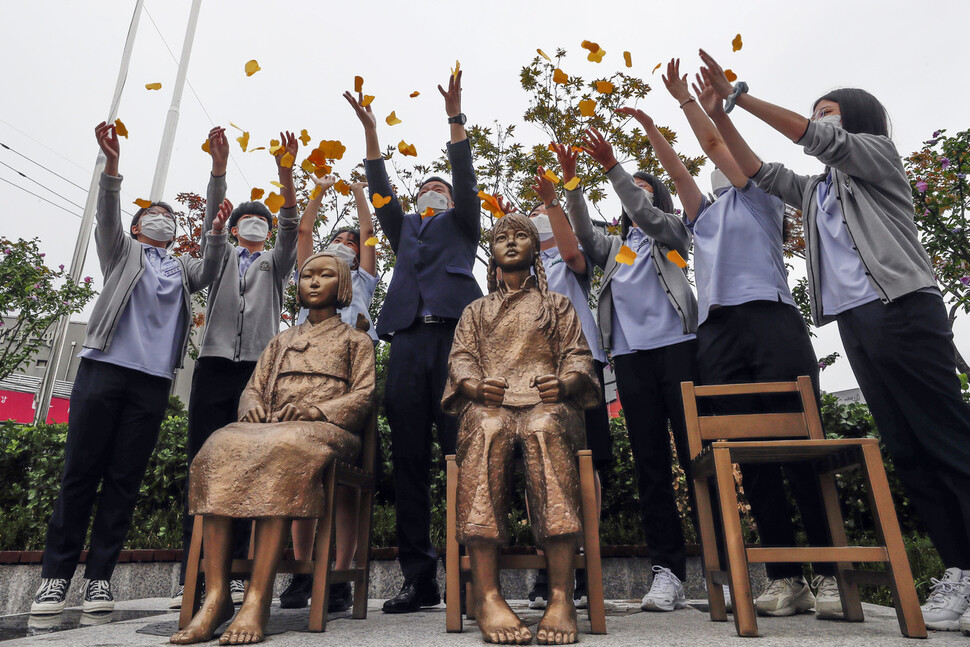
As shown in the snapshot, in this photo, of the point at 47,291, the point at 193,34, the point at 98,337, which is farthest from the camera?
the point at 193,34

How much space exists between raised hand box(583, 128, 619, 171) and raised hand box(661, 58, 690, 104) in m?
0.46

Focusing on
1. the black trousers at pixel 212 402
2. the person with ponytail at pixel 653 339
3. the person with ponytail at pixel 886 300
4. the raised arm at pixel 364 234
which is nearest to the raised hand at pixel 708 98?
the person with ponytail at pixel 886 300

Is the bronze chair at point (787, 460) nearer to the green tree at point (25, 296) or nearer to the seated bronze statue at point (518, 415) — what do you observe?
the seated bronze statue at point (518, 415)

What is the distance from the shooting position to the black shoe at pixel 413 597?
3.38 metres

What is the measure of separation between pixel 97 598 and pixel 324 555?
1.59 metres

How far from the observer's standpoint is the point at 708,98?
10.3ft

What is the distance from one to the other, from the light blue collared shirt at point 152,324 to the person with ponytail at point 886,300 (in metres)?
3.35

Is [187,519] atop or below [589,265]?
below

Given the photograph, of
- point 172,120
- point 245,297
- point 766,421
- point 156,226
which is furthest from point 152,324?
point 172,120

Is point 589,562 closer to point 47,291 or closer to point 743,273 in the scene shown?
point 743,273

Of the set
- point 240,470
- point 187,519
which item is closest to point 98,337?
point 187,519

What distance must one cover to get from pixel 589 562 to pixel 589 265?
6.88ft

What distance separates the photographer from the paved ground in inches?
91.3

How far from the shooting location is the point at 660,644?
2.25 m
